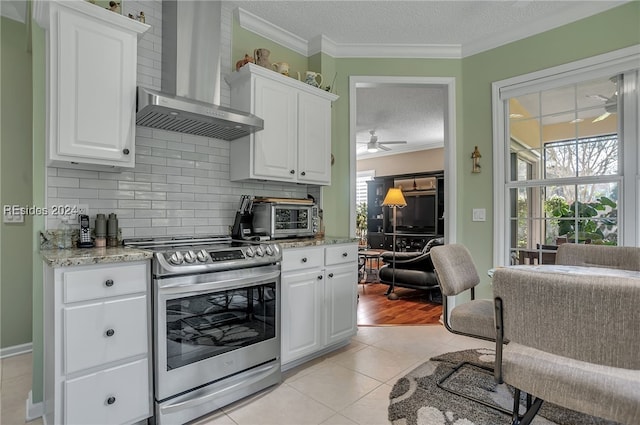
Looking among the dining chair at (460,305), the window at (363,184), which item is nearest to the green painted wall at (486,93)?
the dining chair at (460,305)

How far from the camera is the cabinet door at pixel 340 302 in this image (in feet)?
8.98

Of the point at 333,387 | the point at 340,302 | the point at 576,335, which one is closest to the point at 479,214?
the point at 340,302

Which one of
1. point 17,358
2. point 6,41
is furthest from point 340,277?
point 6,41

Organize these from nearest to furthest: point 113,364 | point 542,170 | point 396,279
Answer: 1. point 113,364
2. point 542,170
3. point 396,279

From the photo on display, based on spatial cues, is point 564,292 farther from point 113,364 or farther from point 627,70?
point 627,70

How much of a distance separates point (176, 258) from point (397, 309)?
10.1ft

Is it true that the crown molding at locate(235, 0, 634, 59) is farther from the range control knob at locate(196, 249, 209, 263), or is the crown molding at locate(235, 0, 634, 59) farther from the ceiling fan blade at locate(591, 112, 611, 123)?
the range control knob at locate(196, 249, 209, 263)

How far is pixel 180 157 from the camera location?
259 cm

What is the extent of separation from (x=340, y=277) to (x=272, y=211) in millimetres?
775

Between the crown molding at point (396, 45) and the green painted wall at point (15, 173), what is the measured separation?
72.3 inches

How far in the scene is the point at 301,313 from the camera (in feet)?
8.29

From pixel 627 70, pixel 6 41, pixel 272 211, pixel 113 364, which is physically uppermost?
pixel 6 41

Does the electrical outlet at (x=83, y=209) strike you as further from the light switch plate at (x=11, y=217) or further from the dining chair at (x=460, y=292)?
the dining chair at (x=460, y=292)

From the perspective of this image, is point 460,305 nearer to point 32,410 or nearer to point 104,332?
point 104,332
